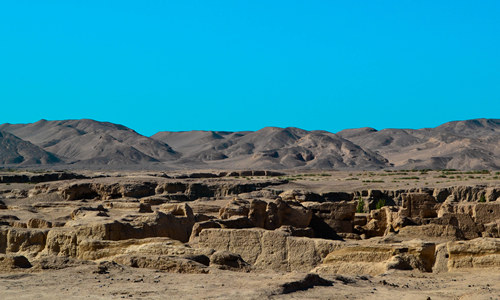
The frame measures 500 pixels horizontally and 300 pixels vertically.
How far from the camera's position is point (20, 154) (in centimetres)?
10362

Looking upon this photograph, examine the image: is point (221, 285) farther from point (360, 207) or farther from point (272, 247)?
point (360, 207)

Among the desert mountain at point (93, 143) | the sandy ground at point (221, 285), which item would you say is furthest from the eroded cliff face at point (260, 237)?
the desert mountain at point (93, 143)

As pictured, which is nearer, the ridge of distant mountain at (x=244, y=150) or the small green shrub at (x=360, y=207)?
the small green shrub at (x=360, y=207)

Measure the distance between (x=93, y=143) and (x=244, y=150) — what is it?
24422 millimetres

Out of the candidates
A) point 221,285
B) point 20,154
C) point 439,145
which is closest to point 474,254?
point 221,285

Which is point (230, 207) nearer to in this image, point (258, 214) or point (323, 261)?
point (258, 214)

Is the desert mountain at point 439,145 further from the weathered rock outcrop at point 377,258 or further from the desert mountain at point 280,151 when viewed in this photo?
the weathered rock outcrop at point 377,258

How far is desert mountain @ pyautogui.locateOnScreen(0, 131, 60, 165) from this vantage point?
100 m

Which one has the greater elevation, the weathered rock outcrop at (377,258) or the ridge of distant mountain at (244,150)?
the ridge of distant mountain at (244,150)

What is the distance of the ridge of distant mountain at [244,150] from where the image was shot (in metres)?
96.0

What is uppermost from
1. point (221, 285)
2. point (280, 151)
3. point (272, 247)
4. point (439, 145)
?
point (439, 145)

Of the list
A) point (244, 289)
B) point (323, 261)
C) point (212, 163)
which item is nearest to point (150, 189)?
point (323, 261)

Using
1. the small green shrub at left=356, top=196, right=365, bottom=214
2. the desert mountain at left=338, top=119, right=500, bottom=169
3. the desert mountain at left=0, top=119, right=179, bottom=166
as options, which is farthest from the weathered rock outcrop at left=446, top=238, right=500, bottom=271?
the desert mountain at left=0, top=119, right=179, bottom=166

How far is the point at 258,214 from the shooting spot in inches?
752
